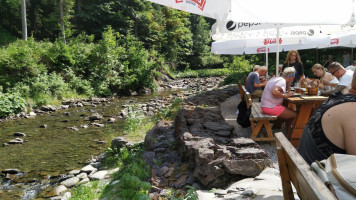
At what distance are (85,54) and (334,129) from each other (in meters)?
20.5

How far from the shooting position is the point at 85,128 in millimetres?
10453

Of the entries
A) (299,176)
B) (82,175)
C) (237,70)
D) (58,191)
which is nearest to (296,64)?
(82,175)

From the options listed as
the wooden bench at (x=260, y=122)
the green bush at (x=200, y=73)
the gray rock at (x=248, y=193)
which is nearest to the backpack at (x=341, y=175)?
the gray rock at (x=248, y=193)

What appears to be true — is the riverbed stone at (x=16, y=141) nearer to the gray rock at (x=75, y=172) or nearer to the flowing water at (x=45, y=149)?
the flowing water at (x=45, y=149)

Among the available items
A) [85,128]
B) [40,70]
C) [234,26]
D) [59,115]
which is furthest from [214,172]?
[40,70]

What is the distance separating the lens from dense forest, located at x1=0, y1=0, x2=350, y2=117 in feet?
51.2

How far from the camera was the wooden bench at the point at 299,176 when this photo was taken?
4.58 feet

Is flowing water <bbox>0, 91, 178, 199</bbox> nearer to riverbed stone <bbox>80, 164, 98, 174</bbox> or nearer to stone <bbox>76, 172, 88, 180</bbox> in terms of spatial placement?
riverbed stone <bbox>80, 164, 98, 174</bbox>

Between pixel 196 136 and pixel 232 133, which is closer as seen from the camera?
pixel 196 136

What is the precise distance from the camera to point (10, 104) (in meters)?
12.9

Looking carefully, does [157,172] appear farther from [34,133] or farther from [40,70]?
[40,70]

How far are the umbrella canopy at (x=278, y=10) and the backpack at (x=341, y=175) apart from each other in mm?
3245

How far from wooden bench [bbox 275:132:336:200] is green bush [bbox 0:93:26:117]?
12631 millimetres

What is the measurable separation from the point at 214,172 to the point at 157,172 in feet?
3.98
